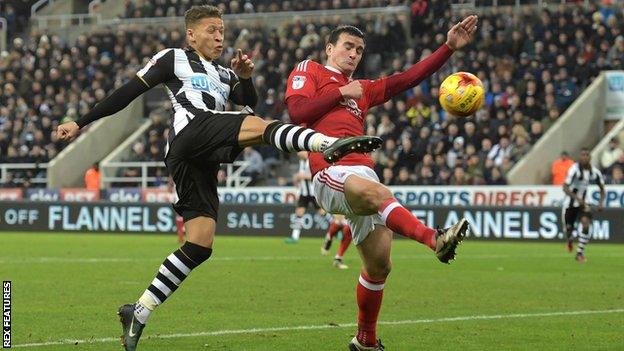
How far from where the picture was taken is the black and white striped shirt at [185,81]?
9000 millimetres

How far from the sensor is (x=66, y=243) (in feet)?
90.1

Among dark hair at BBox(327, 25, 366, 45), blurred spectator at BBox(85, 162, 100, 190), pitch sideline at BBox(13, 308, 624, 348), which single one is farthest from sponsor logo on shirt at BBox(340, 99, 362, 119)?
blurred spectator at BBox(85, 162, 100, 190)

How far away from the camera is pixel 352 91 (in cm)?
855

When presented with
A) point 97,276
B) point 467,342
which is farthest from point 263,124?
point 97,276

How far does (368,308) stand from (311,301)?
4.35m

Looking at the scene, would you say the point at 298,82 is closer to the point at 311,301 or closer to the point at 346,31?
the point at 346,31

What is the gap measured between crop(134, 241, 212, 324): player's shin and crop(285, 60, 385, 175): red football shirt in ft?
3.45

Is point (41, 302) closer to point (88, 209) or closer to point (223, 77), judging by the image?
point (223, 77)

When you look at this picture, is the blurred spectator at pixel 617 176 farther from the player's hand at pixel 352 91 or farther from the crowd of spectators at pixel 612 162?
the player's hand at pixel 352 91

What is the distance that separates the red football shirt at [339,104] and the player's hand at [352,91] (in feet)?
0.57

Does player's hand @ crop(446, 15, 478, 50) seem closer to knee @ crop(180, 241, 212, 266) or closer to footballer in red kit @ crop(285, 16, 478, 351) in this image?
footballer in red kit @ crop(285, 16, 478, 351)

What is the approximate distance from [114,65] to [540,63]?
15205mm

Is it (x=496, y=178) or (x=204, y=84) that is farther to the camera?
(x=496, y=178)

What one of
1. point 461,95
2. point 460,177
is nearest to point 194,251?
point 461,95
